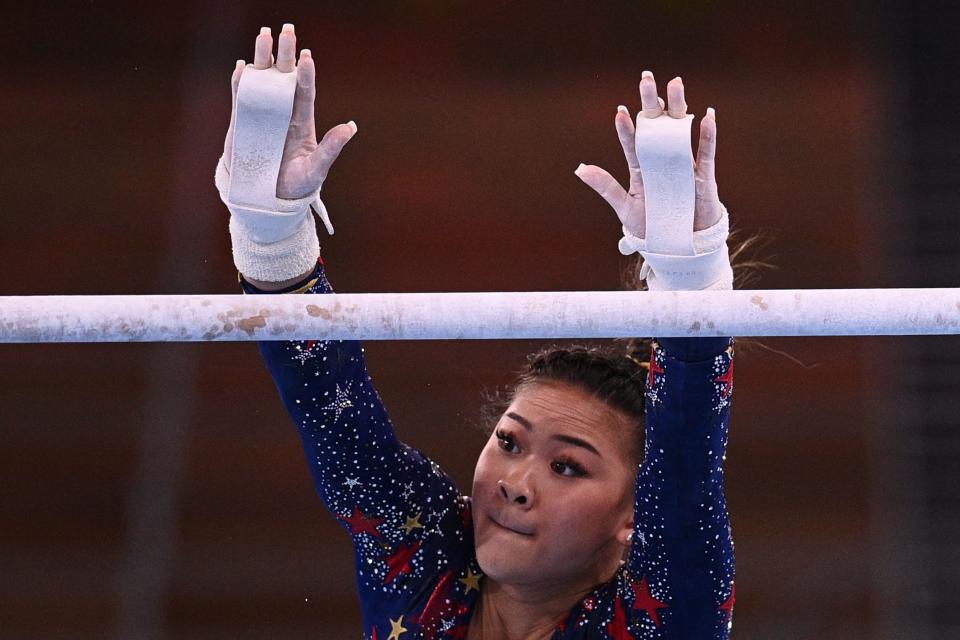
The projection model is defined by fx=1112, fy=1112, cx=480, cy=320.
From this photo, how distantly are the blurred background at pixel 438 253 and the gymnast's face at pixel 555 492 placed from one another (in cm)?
130

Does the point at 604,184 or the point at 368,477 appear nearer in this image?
the point at 604,184

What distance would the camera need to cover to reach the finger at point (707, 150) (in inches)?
39.6

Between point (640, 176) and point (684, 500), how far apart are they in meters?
0.33

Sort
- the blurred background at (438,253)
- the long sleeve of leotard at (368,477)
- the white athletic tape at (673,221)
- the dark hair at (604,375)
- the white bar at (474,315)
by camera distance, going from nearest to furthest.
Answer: the white bar at (474,315)
the white athletic tape at (673,221)
the long sleeve of leotard at (368,477)
the dark hair at (604,375)
the blurred background at (438,253)

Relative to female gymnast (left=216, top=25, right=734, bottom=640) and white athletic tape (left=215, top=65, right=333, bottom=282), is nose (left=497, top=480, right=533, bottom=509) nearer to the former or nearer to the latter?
female gymnast (left=216, top=25, right=734, bottom=640)

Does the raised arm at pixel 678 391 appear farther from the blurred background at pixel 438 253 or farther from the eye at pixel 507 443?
the blurred background at pixel 438 253

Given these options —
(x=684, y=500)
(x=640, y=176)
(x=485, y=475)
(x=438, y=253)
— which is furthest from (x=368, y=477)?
(x=438, y=253)

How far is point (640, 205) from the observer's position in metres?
1.05

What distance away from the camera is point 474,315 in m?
0.88

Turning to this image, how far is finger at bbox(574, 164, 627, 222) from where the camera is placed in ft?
3.36

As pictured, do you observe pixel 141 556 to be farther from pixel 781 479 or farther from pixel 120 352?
pixel 781 479

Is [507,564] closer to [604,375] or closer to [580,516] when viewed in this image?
[580,516]

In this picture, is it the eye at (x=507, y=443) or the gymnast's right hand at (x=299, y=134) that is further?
the eye at (x=507, y=443)

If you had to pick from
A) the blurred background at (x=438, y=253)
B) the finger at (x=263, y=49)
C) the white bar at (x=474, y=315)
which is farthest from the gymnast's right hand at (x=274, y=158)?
the blurred background at (x=438, y=253)
